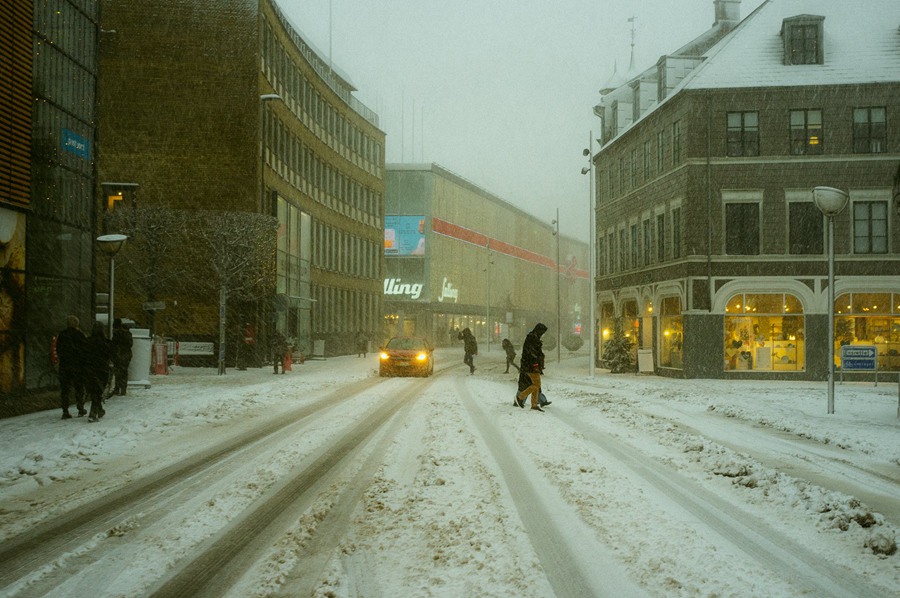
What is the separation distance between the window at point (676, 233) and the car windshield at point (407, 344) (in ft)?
34.6

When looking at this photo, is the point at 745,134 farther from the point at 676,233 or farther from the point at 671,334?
the point at 671,334

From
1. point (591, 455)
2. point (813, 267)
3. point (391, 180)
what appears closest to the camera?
point (591, 455)

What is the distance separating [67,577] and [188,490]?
3.30m

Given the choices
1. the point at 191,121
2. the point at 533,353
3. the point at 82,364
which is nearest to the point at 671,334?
the point at 533,353

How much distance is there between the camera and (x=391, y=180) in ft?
287

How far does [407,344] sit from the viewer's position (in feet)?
108

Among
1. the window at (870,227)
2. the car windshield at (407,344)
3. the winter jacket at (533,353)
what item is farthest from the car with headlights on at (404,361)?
Answer: the window at (870,227)

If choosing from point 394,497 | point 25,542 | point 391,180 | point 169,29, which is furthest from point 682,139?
point 391,180

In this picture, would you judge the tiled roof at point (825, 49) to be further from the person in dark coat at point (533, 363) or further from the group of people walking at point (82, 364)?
the group of people walking at point (82, 364)

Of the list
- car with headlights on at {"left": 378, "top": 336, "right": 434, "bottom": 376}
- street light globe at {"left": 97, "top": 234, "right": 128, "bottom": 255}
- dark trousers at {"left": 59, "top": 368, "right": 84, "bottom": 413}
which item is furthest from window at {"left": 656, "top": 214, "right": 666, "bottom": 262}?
dark trousers at {"left": 59, "top": 368, "right": 84, "bottom": 413}

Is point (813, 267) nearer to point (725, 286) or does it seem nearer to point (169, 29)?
point (725, 286)

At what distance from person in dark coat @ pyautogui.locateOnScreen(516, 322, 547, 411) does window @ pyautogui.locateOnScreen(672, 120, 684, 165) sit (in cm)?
1875

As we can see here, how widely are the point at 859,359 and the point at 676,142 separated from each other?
43.9ft

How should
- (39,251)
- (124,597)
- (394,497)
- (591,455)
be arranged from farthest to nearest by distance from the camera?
(39,251), (591,455), (394,497), (124,597)
